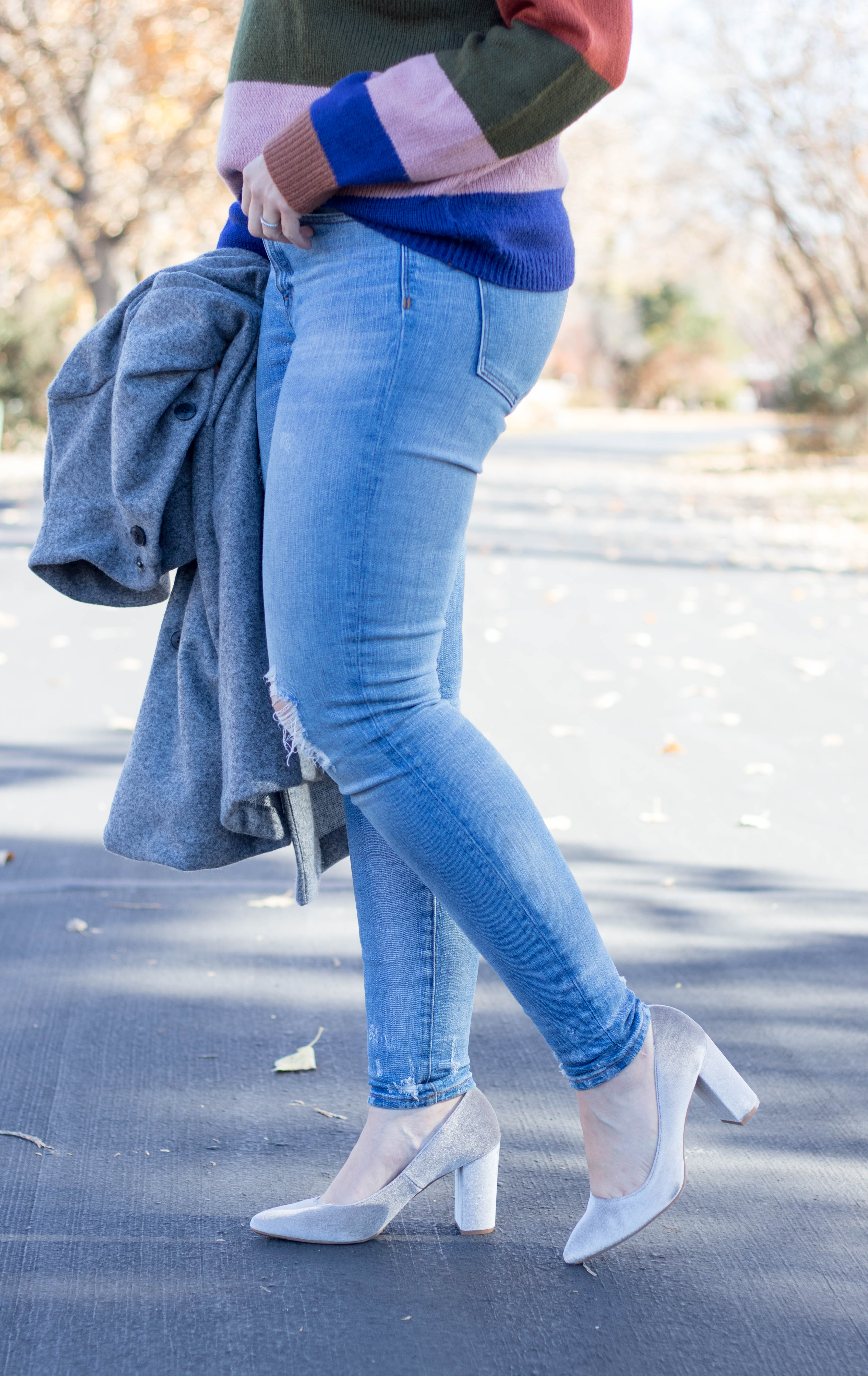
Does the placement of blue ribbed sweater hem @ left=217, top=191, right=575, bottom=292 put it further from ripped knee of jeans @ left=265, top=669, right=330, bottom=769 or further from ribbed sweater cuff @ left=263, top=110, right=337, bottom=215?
ripped knee of jeans @ left=265, top=669, right=330, bottom=769

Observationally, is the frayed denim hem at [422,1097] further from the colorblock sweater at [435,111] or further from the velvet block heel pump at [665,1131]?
the colorblock sweater at [435,111]

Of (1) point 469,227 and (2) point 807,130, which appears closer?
(1) point 469,227

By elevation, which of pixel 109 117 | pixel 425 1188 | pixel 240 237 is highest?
pixel 240 237

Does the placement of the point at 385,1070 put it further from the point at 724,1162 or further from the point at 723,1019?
the point at 723,1019

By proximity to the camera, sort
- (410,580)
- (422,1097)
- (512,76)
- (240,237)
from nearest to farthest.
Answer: (512,76), (410,580), (422,1097), (240,237)

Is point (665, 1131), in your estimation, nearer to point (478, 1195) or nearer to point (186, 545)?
point (478, 1195)

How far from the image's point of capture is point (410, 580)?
1.59 meters

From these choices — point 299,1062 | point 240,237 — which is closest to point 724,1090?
point 299,1062

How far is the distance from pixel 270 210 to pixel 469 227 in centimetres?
23

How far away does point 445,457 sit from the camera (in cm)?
158

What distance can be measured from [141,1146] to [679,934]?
1.37 m

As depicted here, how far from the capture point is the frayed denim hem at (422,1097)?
69.2 inches

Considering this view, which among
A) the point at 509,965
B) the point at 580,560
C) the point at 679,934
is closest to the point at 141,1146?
the point at 509,965

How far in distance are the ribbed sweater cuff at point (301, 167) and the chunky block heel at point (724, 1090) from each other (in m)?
1.10
